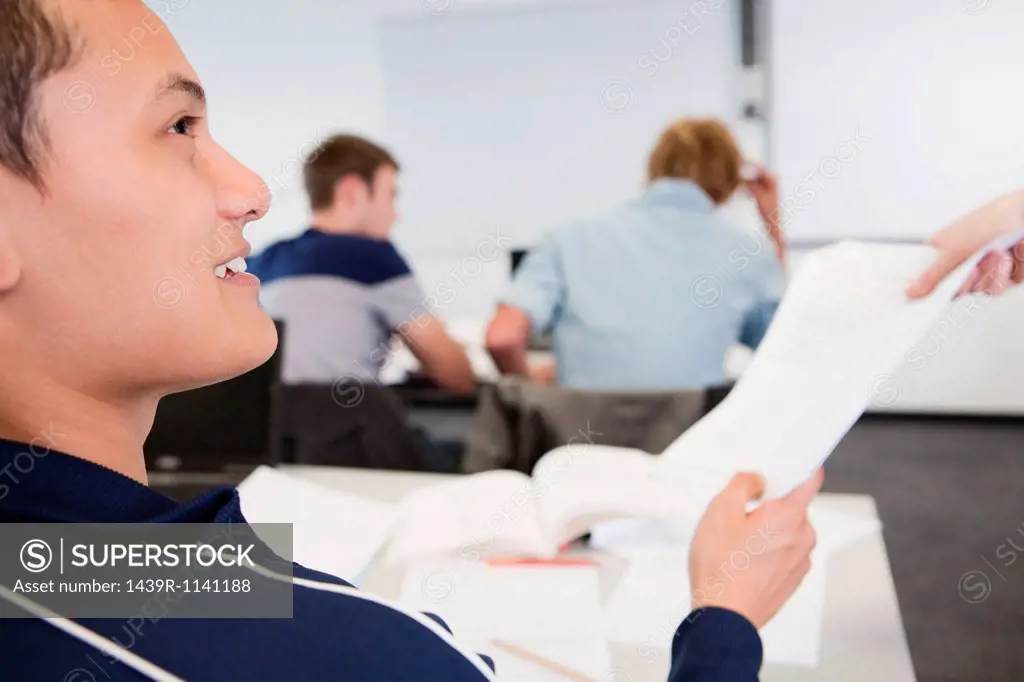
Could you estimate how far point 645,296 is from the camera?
1.90 meters

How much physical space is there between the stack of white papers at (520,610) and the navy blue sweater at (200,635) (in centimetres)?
29

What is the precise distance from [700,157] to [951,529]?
5.08ft

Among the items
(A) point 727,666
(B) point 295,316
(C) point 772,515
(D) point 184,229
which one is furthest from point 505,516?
(B) point 295,316

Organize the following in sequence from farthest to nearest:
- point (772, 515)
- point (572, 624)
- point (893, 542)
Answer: point (893, 542) < point (572, 624) < point (772, 515)

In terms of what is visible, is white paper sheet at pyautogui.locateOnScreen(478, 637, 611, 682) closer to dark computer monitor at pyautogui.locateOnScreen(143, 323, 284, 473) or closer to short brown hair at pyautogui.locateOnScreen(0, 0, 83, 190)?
short brown hair at pyautogui.locateOnScreen(0, 0, 83, 190)

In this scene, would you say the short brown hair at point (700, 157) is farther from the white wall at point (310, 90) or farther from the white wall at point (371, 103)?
the white wall at point (310, 90)

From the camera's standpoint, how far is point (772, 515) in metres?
0.74

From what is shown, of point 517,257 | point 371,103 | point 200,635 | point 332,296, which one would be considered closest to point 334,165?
point 332,296

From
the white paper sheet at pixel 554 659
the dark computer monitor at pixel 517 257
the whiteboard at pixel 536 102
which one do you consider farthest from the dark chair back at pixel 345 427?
the whiteboard at pixel 536 102

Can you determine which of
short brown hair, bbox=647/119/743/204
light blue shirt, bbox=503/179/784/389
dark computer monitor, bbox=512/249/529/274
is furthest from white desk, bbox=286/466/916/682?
dark computer monitor, bbox=512/249/529/274

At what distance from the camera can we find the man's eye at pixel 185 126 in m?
0.54

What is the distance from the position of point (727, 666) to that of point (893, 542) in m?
2.30

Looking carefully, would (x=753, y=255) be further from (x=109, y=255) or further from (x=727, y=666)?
(x=109, y=255)

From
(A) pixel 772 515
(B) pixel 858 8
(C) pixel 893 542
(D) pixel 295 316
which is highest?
(B) pixel 858 8
